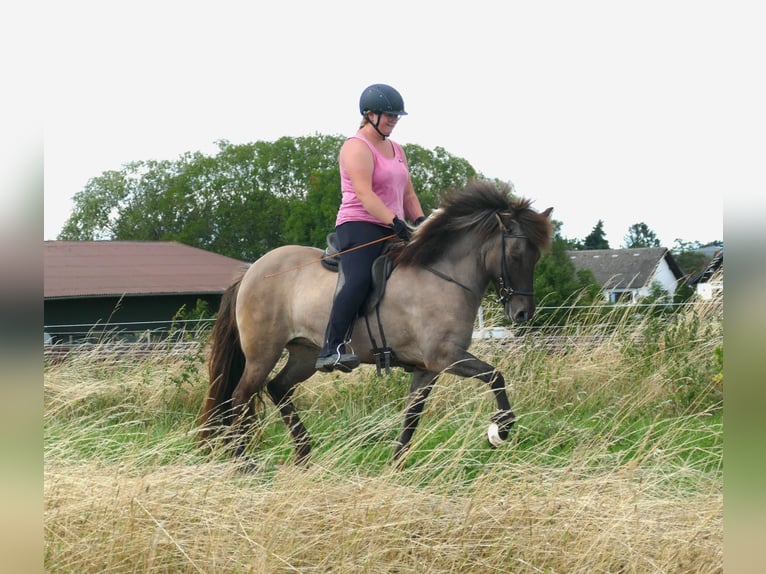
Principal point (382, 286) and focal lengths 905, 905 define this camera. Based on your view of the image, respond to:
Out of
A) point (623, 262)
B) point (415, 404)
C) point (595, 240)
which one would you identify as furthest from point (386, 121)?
point (595, 240)

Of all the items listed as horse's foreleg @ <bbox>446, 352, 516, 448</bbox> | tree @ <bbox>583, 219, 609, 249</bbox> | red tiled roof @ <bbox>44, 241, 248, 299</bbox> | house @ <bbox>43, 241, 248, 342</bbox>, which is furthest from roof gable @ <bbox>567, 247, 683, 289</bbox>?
horse's foreleg @ <bbox>446, 352, 516, 448</bbox>

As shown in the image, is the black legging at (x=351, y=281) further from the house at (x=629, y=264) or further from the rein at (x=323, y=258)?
the house at (x=629, y=264)

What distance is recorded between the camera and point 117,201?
6144 cm

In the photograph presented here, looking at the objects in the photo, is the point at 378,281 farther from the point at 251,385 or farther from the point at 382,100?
the point at 251,385

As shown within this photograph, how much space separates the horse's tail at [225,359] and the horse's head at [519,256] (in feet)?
8.35

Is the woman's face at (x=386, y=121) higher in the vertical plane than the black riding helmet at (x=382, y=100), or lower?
lower

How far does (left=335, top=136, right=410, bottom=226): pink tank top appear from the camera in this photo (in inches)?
252

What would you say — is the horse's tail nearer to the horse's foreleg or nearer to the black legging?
the black legging

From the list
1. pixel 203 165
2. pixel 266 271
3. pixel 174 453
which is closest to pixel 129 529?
pixel 174 453

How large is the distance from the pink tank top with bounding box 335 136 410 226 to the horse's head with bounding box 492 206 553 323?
0.82 metres

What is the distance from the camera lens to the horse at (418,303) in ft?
19.9

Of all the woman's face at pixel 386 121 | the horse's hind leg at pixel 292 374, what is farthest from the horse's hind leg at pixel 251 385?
the woman's face at pixel 386 121

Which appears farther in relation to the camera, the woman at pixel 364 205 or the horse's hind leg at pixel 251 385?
the horse's hind leg at pixel 251 385

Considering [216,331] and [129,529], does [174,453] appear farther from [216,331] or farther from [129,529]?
[129,529]
